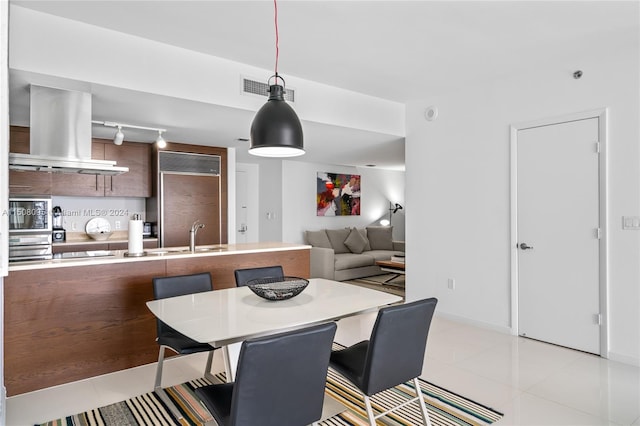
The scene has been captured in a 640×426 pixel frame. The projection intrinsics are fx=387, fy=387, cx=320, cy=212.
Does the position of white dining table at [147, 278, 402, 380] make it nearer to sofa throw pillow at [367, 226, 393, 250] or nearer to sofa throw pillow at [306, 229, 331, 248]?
sofa throw pillow at [306, 229, 331, 248]

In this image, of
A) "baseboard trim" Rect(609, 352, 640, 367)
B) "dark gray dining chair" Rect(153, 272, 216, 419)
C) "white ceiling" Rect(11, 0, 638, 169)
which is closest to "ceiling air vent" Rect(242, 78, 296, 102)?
"white ceiling" Rect(11, 0, 638, 169)

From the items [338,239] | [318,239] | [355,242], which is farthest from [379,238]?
[318,239]

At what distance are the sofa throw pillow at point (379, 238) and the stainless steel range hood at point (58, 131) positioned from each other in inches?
221

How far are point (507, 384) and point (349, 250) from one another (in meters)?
4.72

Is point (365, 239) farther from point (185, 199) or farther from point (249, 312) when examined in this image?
point (249, 312)

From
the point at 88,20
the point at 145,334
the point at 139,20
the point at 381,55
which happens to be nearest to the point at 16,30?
the point at 88,20

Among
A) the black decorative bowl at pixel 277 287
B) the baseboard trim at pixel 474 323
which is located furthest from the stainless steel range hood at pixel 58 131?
the baseboard trim at pixel 474 323

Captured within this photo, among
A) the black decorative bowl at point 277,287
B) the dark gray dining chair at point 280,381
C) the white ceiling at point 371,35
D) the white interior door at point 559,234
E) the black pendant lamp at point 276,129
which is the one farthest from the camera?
the white interior door at point 559,234

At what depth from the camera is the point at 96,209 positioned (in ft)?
16.6

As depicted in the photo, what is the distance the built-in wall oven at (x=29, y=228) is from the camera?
3.91 metres

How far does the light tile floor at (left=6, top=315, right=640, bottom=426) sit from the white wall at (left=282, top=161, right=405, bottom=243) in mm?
3866

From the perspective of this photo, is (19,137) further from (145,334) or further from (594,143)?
(594,143)

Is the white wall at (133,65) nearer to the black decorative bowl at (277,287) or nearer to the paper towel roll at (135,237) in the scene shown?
the paper towel roll at (135,237)

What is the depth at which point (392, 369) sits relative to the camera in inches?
74.2
